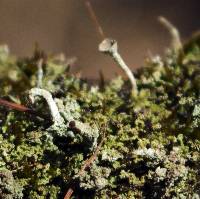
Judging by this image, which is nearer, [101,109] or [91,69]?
[101,109]

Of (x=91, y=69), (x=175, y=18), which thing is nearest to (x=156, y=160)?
(x=91, y=69)

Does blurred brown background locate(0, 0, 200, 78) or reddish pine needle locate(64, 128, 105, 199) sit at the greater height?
blurred brown background locate(0, 0, 200, 78)

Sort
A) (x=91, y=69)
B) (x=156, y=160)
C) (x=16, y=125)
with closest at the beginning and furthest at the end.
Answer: (x=156, y=160)
(x=16, y=125)
(x=91, y=69)

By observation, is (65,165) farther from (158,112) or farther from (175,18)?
(175,18)

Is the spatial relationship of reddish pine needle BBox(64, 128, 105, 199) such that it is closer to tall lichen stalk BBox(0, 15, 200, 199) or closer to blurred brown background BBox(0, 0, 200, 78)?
tall lichen stalk BBox(0, 15, 200, 199)

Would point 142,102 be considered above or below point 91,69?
below

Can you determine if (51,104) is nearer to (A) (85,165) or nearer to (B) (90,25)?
(A) (85,165)

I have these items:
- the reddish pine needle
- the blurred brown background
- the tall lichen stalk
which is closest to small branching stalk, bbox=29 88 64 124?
the tall lichen stalk
